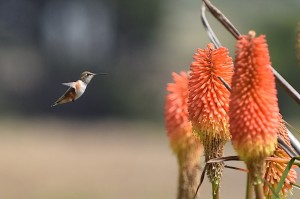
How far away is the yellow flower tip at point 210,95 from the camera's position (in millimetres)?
2271

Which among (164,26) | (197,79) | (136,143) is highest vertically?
(164,26)

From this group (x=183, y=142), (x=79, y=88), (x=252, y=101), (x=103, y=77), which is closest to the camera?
(x=252, y=101)

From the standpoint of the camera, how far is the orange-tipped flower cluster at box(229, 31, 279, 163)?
1.94m

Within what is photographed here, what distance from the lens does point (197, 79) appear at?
2.29 metres

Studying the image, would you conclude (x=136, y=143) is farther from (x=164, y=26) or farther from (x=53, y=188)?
(x=164, y=26)

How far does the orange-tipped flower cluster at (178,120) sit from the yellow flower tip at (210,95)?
0.35m

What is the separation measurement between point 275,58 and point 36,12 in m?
11.1

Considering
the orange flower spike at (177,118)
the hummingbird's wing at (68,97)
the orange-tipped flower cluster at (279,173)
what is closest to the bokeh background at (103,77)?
the hummingbird's wing at (68,97)

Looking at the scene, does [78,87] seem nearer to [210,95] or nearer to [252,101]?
[210,95]

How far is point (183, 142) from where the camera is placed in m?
2.73

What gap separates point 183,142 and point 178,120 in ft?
0.26

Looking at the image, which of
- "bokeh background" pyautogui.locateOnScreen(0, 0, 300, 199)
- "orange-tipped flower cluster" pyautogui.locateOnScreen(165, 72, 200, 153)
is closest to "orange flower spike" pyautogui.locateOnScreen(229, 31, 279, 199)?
"orange-tipped flower cluster" pyautogui.locateOnScreen(165, 72, 200, 153)

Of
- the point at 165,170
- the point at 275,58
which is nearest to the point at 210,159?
the point at 165,170

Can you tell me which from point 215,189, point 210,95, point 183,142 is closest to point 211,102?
point 210,95
